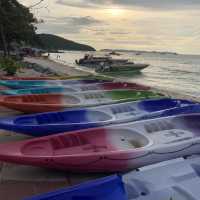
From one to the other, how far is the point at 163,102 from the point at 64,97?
2470 mm

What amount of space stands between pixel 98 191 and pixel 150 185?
0.72m

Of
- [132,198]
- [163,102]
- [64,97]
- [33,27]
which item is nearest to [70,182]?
[132,198]

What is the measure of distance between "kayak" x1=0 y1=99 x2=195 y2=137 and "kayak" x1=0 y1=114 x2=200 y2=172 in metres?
0.61

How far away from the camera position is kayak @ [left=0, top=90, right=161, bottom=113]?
8367 mm

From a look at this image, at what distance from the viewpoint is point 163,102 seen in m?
8.76

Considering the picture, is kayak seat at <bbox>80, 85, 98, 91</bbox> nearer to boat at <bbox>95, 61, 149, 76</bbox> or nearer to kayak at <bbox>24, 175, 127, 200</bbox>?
kayak at <bbox>24, 175, 127, 200</bbox>

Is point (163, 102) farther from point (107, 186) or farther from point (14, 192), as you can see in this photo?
point (107, 186)

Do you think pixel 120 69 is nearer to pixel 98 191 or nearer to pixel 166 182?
pixel 166 182

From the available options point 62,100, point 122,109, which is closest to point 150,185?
point 122,109

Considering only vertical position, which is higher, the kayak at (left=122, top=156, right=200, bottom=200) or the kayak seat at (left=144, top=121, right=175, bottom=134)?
the kayak at (left=122, top=156, right=200, bottom=200)

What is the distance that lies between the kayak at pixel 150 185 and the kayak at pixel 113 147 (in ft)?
2.75

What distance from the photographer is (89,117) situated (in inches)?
306

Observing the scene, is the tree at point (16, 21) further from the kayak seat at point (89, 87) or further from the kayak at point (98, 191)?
the kayak at point (98, 191)

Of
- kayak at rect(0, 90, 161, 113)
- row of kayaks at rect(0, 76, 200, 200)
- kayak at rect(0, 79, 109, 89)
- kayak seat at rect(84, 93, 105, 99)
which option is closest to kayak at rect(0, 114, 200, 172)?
row of kayaks at rect(0, 76, 200, 200)
